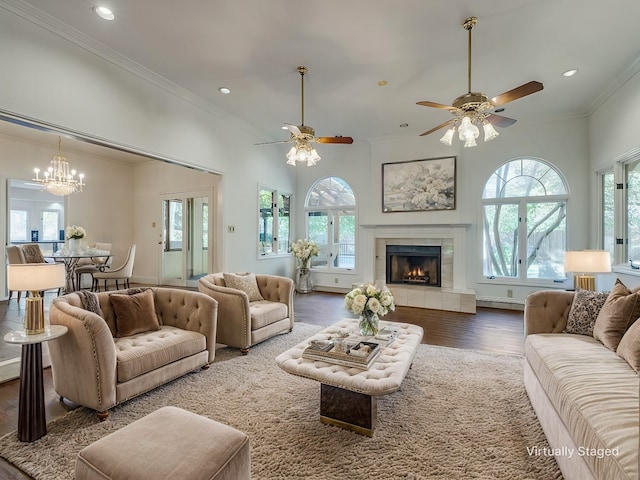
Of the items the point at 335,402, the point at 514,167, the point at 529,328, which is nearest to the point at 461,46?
the point at 529,328

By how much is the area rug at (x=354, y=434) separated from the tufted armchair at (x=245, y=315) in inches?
16.7

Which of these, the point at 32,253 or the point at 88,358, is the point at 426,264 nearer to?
the point at 88,358

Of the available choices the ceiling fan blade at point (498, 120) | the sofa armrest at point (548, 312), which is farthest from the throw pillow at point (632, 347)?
the ceiling fan blade at point (498, 120)

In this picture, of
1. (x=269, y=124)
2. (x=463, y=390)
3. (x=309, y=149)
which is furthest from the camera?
(x=269, y=124)

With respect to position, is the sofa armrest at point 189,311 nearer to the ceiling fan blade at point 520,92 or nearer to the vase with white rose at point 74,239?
the ceiling fan blade at point 520,92

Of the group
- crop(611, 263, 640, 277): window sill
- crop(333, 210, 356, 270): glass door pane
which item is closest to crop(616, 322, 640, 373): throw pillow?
crop(611, 263, 640, 277): window sill

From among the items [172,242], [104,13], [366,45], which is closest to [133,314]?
[104,13]

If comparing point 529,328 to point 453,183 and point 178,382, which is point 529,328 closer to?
point 178,382

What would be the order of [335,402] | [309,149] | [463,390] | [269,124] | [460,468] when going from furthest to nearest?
1. [269,124]
2. [309,149]
3. [463,390]
4. [335,402]
5. [460,468]

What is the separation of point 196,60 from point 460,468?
14.5 feet

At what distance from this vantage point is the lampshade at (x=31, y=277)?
6.83 feet

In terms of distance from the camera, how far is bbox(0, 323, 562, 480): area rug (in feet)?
5.80

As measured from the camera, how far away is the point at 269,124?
569 centimetres

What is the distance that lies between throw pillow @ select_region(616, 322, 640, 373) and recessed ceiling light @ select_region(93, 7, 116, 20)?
469 centimetres
